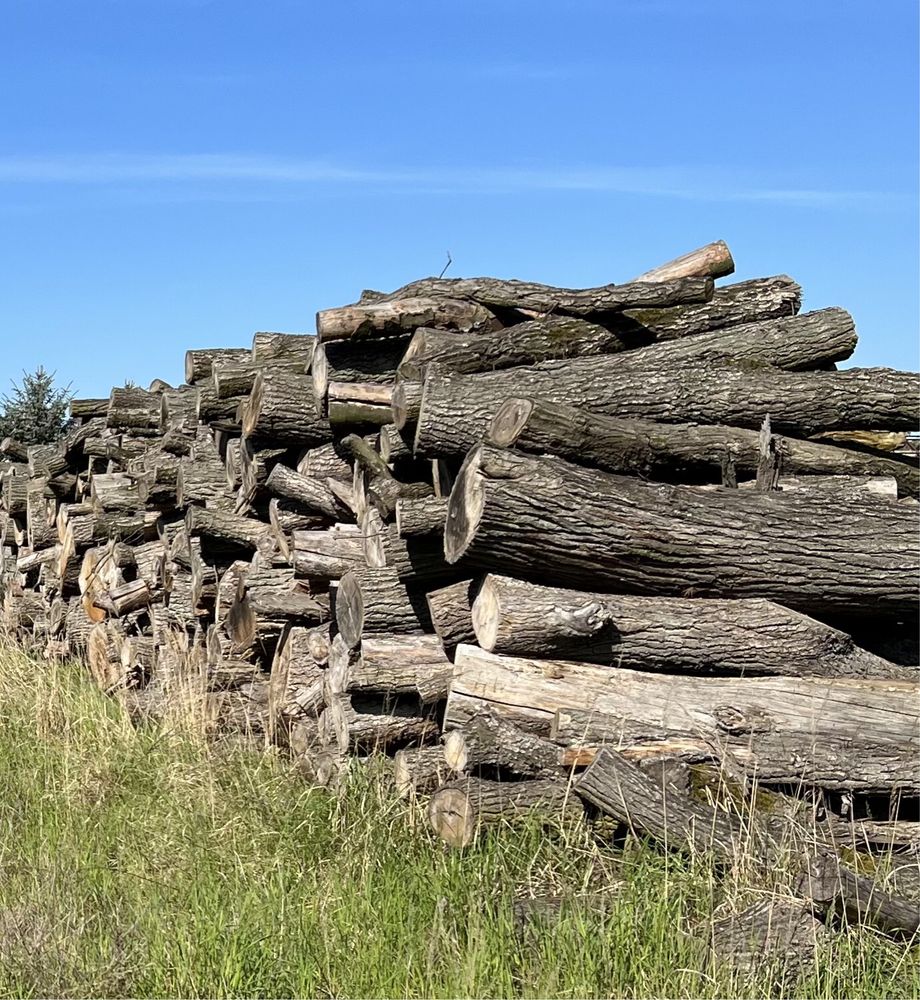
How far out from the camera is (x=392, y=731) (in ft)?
21.9

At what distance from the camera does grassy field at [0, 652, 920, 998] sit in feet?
14.5

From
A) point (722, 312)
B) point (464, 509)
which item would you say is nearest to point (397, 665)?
point (464, 509)

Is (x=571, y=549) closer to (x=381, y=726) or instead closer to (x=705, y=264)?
(x=381, y=726)

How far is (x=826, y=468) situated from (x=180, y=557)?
5.23 m

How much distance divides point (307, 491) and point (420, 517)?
2.03 meters

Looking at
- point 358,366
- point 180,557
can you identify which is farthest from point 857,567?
point 180,557

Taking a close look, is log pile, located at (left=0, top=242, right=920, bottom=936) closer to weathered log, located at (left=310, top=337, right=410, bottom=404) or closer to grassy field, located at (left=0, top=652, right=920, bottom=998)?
weathered log, located at (left=310, top=337, right=410, bottom=404)

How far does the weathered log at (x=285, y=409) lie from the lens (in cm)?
805

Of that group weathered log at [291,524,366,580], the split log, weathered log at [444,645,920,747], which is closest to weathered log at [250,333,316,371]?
weathered log at [291,524,366,580]

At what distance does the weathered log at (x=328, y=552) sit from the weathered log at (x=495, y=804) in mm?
2328

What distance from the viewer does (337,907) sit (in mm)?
4953

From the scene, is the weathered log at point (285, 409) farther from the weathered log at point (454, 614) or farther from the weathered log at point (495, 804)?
the weathered log at point (495, 804)

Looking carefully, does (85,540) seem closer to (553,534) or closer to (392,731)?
(392,731)

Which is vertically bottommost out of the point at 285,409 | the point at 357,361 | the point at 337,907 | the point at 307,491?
the point at 337,907
